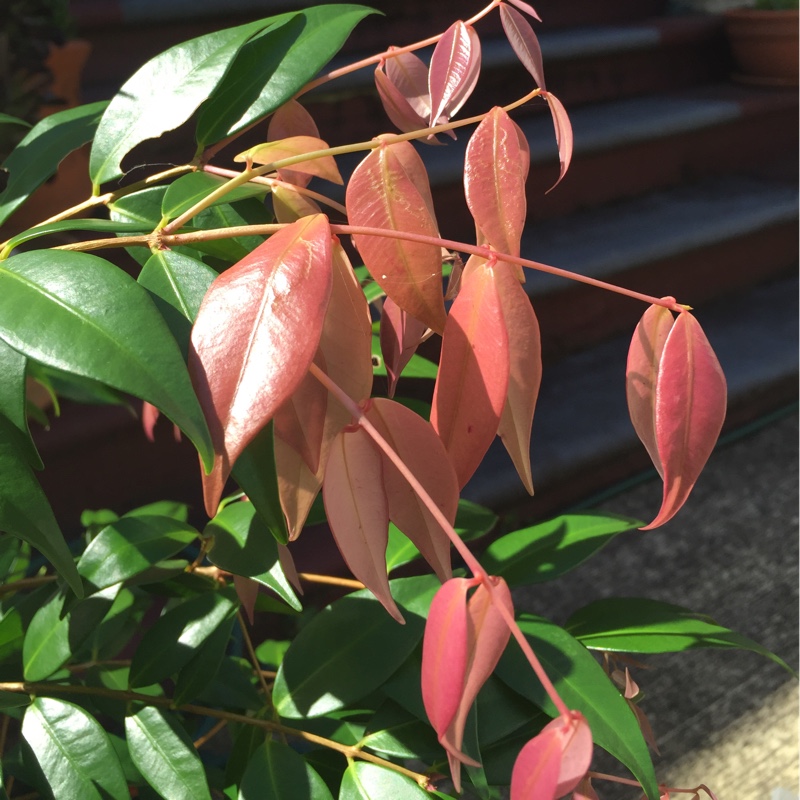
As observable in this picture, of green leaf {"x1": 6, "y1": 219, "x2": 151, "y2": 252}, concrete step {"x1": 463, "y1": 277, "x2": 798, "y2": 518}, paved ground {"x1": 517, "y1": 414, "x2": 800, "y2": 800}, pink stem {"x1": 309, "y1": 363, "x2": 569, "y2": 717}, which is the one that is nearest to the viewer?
pink stem {"x1": 309, "y1": 363, "x2": 569, "y2": 717}

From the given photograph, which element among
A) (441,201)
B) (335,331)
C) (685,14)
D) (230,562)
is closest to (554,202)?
(441,201)

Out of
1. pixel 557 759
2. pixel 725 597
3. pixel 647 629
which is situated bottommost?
pixel 725 597

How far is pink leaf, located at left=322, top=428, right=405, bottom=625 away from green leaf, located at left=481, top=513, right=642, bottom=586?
0.77 ft

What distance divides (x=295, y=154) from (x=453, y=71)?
3.0 inches

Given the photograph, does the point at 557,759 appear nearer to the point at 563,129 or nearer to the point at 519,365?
the point at 519,365

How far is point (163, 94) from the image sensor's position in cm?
44

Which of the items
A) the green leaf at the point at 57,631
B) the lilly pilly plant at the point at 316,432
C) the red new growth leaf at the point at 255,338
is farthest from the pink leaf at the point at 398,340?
the green leaf at the point at 57,631

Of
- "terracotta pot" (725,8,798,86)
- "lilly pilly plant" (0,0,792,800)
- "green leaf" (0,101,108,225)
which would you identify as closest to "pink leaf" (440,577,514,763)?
"lilly pilly plant" (0,0,792,800)

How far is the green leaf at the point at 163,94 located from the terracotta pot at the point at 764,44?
1957mm

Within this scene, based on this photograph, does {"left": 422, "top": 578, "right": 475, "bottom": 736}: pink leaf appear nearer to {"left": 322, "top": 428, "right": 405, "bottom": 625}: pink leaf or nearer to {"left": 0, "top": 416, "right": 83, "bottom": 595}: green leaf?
{"left": 322, "top": 428, "right": 405, "bottom": 625}: pink leaf

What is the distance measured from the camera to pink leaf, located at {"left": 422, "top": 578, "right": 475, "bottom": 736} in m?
0.26

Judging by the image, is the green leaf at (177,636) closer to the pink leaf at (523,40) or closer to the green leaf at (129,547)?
the green leaf at (129,547)

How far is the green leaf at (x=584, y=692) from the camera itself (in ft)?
1.38

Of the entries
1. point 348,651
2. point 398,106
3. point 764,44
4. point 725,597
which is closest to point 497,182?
point 398,106
